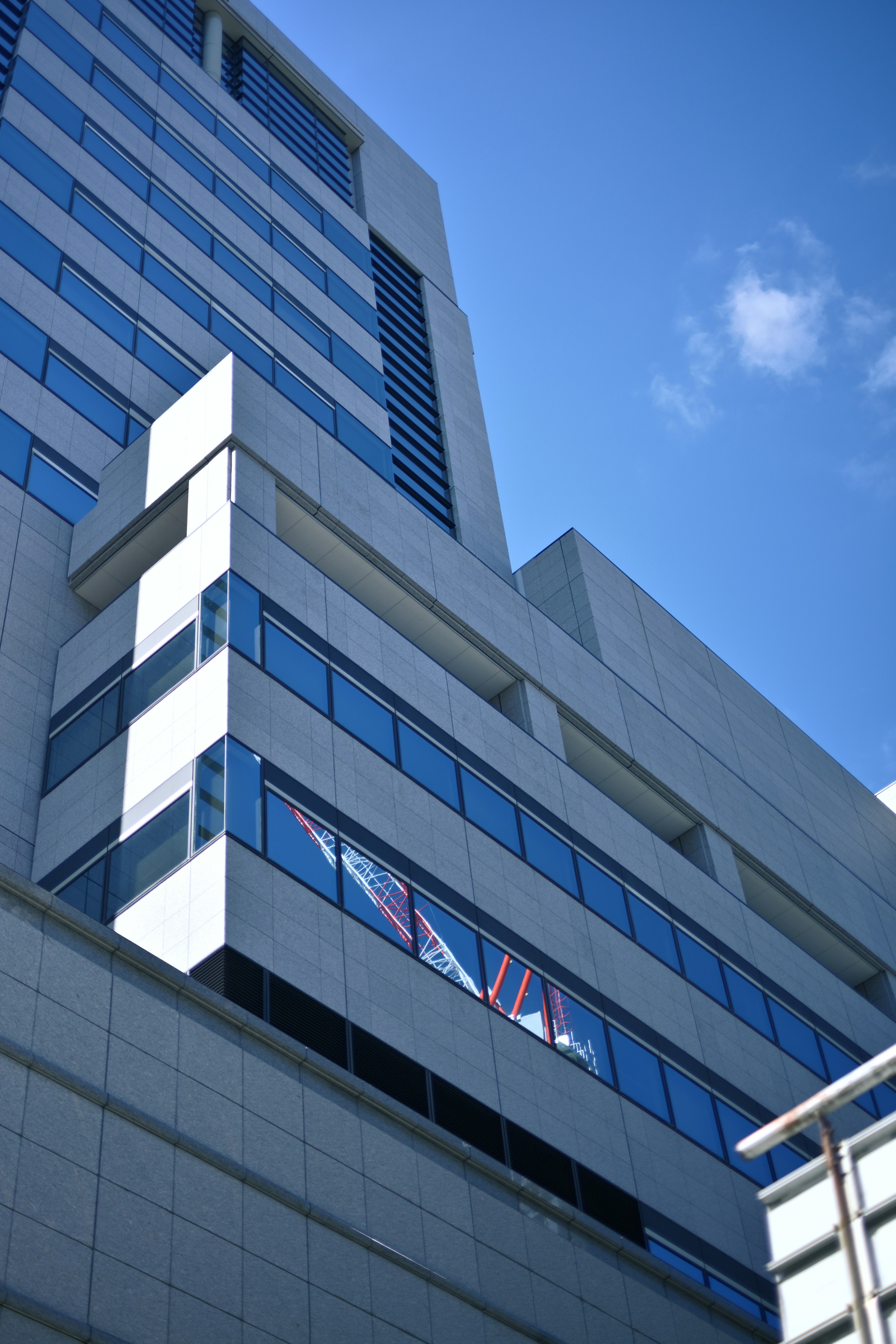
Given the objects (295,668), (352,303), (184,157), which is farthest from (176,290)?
(295,668)

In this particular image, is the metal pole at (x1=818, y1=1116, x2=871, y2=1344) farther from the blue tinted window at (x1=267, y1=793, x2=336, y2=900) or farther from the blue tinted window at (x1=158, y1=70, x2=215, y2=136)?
the blue tinted window at (x1=158, y1=70, x2=215, y2=136)

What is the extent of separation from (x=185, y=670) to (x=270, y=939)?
21.9 ft

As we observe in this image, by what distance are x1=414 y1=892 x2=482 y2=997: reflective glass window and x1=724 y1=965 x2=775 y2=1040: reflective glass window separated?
36.4 feet

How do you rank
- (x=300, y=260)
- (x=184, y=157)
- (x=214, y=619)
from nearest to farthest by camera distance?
(x=214, y=619) → (x=184, y=157) → (x=300, y=260)

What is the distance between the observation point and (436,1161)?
896 inches

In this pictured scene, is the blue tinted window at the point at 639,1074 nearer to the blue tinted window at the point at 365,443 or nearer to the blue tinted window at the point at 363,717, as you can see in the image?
the blue tinted window at the point at 363,717

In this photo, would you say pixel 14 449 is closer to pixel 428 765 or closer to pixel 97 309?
pixel 97 309

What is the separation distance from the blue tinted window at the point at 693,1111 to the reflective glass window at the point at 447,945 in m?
6.62

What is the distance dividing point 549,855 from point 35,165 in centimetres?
2755

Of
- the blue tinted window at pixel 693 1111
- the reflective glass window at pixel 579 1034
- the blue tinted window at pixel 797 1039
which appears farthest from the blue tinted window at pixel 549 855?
the blue tinted window at pixel 797 1039

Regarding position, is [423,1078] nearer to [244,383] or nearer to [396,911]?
[396,911]

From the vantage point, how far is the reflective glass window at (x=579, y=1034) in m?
29.9

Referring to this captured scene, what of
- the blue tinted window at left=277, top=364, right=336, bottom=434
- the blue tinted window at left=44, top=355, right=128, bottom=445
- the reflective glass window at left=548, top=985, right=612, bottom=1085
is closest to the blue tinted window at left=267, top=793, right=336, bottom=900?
the reflective glass window at left=548, top=985, right=612, bottom=1085

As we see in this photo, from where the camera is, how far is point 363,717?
30500 mm
